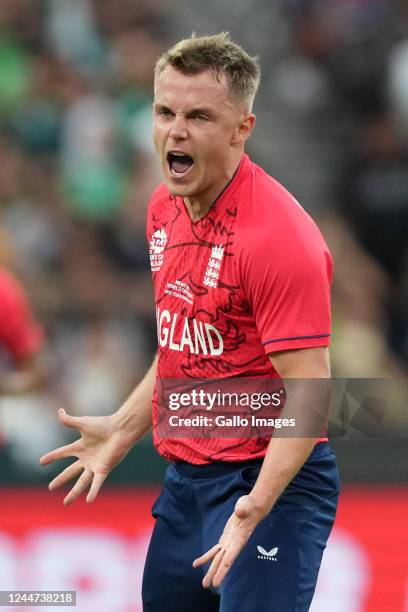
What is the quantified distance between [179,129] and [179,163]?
14 centimetres

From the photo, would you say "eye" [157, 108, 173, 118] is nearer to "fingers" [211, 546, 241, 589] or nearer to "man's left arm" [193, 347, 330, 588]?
"man's left arm" [193, 347, 330, 588]

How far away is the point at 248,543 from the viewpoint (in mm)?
3873

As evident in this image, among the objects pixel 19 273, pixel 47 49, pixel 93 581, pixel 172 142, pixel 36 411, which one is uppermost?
pixel 47 49

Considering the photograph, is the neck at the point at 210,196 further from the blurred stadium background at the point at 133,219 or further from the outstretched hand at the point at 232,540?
the blurred stadium background at the point at 133,219

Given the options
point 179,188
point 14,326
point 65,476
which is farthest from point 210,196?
point 14,326

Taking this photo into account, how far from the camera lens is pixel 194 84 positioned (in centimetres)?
383

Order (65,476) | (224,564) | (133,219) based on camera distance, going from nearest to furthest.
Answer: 1. (224,564)
2. (65,476)
3. (133,219)

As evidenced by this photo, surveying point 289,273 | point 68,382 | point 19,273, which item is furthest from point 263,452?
point 19,273

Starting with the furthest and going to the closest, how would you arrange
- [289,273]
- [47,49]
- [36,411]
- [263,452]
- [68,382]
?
1. [47,49]
2. [68,382]
3. [36,411]
4. [263,452]
5. [289,273]

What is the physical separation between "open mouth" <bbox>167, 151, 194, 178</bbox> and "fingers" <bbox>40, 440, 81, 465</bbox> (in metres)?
1.06

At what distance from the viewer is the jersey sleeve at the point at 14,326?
21.8 feet

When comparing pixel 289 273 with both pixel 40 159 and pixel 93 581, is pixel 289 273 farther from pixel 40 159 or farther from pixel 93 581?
pixel 40 159

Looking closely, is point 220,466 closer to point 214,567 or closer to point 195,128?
point 214,567

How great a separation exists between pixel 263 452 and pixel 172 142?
1.03m
